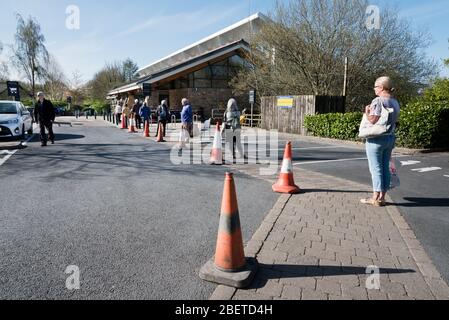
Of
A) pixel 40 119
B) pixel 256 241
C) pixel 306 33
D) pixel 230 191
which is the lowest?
pixel 256 241

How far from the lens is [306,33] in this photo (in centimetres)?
1734

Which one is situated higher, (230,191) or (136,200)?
(230,191)

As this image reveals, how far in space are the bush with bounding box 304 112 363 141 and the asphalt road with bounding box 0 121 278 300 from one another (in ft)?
26.4

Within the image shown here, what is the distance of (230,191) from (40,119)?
32.1 feet

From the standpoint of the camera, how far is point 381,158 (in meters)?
4.54

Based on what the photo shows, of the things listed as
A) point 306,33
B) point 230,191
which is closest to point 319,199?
point 230,191

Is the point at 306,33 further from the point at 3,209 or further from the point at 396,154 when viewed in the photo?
the point at 3,209

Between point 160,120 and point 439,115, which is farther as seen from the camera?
point 160,120

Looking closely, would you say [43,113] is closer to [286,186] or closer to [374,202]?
[286,186]

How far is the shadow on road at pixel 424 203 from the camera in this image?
490 centimetres

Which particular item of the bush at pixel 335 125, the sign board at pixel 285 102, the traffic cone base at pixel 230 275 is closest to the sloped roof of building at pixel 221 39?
the sign board at pixel 285 102

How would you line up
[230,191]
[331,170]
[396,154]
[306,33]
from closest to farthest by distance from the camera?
[230,191] < [331,170] < [396,154] < [306,33]

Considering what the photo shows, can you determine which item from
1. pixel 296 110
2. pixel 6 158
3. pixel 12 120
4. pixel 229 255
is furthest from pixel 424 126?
pixel 12 120

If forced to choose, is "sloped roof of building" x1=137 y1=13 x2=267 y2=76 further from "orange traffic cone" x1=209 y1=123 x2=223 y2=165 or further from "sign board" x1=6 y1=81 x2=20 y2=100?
"sign board" x1=6 y1=81 x2=20 y2=100
